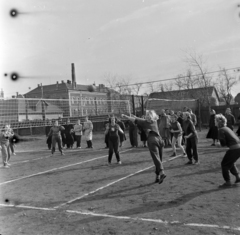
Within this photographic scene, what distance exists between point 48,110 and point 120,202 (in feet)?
58.4

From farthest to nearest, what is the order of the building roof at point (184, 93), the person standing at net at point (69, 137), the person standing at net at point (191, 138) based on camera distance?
the building roof at point (184, 93) < the person standing at net at point (69, 137) < the person standing at net at point (191, 138)

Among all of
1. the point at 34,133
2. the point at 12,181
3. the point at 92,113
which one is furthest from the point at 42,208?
the point at 34,133

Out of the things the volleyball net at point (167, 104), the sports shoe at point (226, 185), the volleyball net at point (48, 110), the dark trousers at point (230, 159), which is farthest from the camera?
the volleyball net at point (167, 104)

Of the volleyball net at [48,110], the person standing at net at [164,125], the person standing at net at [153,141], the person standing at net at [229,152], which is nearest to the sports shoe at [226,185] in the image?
the person standing at net at [229,152]

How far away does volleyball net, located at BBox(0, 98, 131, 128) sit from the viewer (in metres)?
15.9

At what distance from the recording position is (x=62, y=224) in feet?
16.3

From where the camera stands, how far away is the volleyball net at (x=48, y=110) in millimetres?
15905

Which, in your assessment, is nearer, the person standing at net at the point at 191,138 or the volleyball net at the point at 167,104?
the person standing at net at the point at 191,138

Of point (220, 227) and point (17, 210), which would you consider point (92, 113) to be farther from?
point (220, 227)

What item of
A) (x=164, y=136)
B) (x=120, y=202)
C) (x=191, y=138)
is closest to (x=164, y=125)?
(x=164, y=136)

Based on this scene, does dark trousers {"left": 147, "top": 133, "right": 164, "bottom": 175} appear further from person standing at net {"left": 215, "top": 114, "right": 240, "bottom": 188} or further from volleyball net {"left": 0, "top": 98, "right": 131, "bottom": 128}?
volleyball net {"left": 0, "top": 98, "right": 131, "bottom": 128}

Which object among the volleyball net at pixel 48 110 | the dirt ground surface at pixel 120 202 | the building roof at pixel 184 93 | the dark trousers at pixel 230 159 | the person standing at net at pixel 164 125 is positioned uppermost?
the building roof at pixel 184 93

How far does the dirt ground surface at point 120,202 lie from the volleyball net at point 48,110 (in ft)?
22.1

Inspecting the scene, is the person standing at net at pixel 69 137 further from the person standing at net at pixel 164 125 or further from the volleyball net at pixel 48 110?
the person standing at net at pixel 164 125
